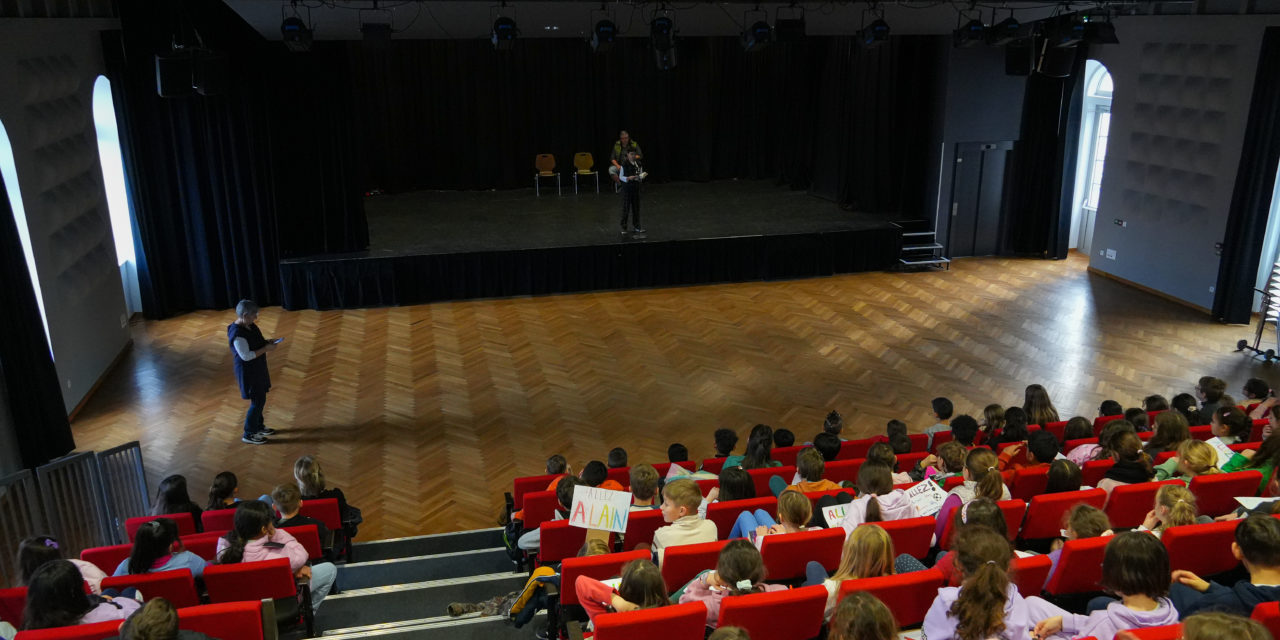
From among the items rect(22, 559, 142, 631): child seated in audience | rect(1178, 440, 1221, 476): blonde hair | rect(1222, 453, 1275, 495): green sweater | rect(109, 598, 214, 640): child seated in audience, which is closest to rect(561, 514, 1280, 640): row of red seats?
rect(1178, 440, 1221, 476): blonde hair

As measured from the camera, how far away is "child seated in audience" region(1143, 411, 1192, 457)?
5742 mm

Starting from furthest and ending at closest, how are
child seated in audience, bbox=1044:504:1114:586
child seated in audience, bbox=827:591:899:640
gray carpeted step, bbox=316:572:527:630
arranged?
gray carpeted step, bbox=316:572:527:630, child seated in audience, bbox=1044:504:1114:586, child seated in audience, bbox=827:591:899:640

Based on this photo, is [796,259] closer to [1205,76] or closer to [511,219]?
[511,219]

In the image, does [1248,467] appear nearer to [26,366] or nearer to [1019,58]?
[1019,58]

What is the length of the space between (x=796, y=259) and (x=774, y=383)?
4398 mm

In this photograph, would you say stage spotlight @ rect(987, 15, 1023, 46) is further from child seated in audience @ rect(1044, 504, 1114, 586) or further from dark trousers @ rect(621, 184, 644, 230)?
child seated in audience @ rect(1044, 504, 1114, 586)

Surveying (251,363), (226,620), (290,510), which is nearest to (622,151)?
(251,363)

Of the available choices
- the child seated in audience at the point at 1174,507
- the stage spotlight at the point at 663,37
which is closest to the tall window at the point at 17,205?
the stage spotlight at the point at 663,37

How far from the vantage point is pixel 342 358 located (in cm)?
1070

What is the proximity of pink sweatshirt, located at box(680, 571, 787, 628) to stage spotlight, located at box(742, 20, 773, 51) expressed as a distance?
820cm

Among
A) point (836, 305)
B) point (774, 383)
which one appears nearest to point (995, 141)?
point (836, 305)

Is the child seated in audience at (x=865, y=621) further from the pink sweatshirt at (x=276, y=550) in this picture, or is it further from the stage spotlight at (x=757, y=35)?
the stage spotlight at (x=757, y=35)

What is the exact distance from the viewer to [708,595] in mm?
3820

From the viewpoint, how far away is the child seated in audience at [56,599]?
3.65 metres
